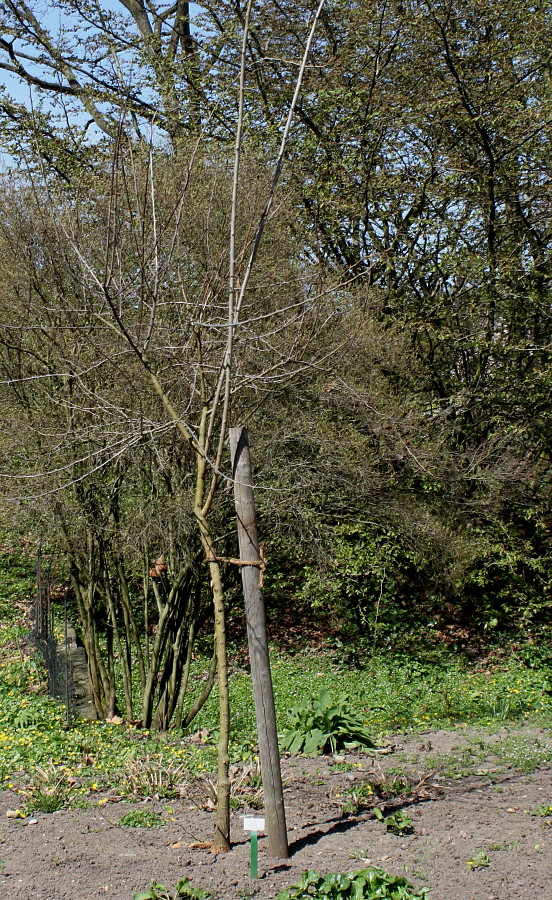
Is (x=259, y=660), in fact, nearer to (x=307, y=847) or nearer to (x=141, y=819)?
(x=307, y=847)

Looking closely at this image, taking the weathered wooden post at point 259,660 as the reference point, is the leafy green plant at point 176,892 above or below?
below

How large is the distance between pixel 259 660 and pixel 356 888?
1050 millimetres

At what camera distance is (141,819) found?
4.42 m

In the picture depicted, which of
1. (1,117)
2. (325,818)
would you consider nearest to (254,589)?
(325,818)

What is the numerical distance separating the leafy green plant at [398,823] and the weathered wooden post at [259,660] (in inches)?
25.3

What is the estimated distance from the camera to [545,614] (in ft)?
35.8

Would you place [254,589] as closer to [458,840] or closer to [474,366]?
[458,840]

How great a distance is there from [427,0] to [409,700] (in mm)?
8515

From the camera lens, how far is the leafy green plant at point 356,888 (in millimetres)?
3221

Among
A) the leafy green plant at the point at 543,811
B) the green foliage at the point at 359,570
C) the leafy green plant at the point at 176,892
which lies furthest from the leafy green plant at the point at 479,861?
the green foliage at the point at 359,570

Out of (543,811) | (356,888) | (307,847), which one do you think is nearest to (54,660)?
(307,847)

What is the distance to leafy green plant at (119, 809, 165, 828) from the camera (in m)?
4.36

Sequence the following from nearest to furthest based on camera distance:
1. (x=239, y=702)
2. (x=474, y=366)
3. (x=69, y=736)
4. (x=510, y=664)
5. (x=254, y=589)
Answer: (x=254, y=589) → (x=69, y=736) → (x=239, y=702) → (x=510, y=664) → (x=474, y=366)

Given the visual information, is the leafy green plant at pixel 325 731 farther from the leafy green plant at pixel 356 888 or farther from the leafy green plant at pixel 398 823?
the leafy green plant at pixel 356 888
